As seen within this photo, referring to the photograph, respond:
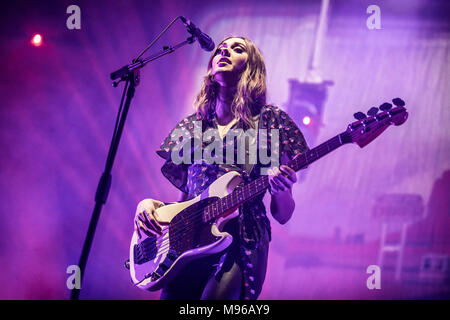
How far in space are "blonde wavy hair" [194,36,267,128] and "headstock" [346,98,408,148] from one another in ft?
1.70

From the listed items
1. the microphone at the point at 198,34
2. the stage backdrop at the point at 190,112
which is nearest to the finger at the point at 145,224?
the microphone at the point at 198,34

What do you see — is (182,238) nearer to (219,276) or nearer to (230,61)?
(219,276)

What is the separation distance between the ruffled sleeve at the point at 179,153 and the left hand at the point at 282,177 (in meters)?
0.55

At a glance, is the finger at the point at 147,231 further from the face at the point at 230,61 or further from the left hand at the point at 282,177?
the face at the point at 230,61

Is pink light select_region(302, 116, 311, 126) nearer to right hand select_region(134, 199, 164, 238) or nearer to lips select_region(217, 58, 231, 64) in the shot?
lips select_region(217, 58, 231, 64)

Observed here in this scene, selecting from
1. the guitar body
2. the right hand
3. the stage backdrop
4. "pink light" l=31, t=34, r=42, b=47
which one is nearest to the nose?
the guitar body

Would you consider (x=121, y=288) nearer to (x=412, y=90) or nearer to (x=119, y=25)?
(x=119, y=25)

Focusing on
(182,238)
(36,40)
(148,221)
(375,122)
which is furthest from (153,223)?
(36,40)

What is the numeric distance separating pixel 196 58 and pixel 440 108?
2.15 m

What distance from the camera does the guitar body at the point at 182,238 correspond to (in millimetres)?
1797

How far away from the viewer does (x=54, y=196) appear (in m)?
3.66

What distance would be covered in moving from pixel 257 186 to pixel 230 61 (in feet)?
2.54
